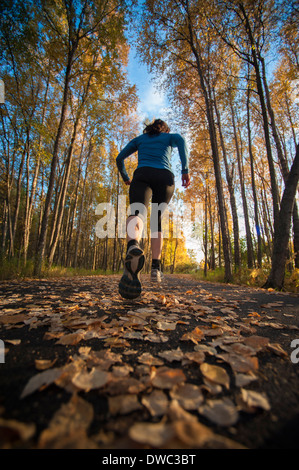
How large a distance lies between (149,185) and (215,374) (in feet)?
6.77

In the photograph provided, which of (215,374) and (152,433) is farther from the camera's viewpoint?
(215,374)

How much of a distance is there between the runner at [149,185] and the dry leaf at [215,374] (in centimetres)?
109

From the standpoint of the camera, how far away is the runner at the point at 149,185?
6.03ft

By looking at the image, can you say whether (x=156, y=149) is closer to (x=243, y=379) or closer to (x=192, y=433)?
(x=243, y=379)

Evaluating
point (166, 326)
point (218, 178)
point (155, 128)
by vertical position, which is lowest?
point (166, 326)

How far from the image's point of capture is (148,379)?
2.29 feet

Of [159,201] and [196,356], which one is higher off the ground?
[159,201]

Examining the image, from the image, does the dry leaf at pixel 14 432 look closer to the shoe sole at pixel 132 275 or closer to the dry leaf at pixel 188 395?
the dry leaf at pixel 188 395

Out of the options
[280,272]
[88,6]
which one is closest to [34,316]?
[280,272]

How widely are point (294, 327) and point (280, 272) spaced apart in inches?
119

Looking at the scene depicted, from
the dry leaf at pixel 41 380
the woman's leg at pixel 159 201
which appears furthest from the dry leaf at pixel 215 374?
the woman's leg at pixel 159 201

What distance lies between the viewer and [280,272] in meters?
3.91

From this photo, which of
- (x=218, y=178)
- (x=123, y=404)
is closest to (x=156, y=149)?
(x=123, y=404)
